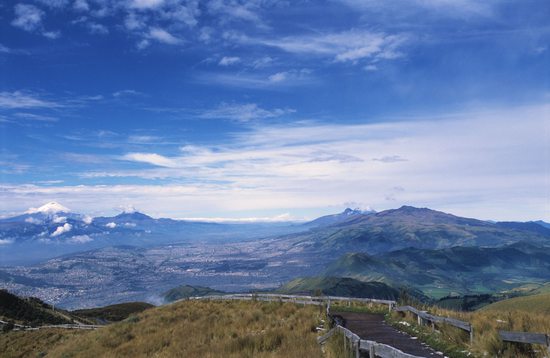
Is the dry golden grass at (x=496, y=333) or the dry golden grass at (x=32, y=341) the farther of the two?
the dry golden grass at (x=32, y=341)

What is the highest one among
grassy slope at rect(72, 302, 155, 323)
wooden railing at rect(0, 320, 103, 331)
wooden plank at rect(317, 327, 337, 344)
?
wooden plank at rect(317, 327, 337, 344)

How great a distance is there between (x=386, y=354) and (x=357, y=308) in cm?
2308

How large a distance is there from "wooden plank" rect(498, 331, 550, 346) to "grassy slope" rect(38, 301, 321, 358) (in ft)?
19.1

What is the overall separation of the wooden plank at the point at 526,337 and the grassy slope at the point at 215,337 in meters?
5.81

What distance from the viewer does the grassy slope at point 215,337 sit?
55.0 feet

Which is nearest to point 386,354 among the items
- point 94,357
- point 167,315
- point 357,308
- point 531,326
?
point 531,326

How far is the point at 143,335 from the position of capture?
88.7ft

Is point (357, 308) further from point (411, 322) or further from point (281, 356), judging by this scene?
point (281, 356)

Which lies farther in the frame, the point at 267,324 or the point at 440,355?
the point at 267,324

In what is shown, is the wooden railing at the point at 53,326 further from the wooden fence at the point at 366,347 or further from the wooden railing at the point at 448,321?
the wooden fence at the point at 366,347

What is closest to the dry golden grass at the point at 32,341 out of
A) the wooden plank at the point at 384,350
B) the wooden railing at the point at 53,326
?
the wooden railing at the point at 53,326

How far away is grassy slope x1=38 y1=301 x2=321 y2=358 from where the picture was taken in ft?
55.0

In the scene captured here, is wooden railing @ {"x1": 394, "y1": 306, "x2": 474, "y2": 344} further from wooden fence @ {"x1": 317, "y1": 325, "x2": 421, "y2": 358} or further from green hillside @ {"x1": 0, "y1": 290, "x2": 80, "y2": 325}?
green hillside @ {"x1": 0, "y1": 290, "x2": 80, "y2": 325}

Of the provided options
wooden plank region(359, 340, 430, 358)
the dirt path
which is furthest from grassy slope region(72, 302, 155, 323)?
wooden plank region(359, 340, 430, 358)
